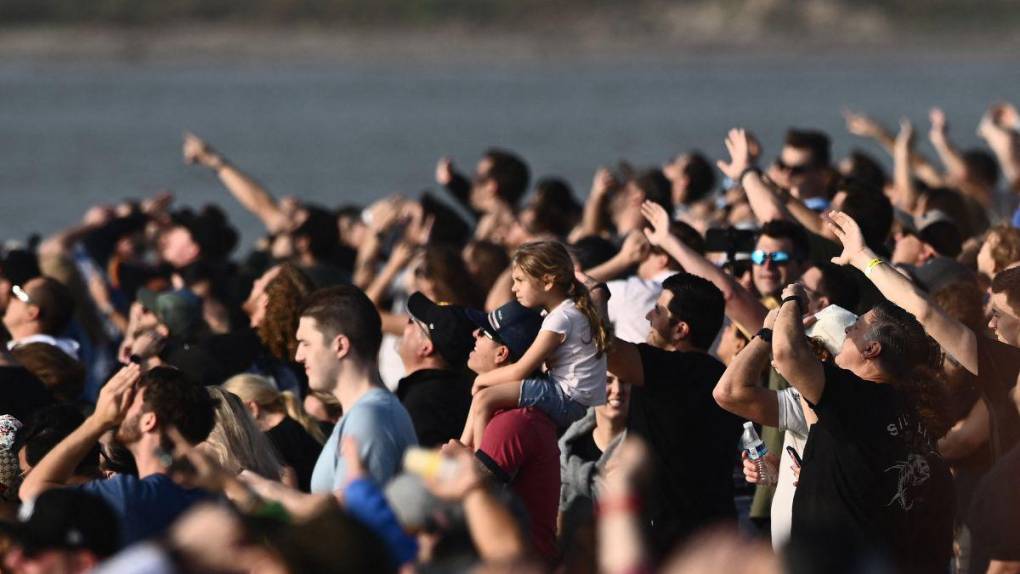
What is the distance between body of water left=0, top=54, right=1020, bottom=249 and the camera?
49094mm

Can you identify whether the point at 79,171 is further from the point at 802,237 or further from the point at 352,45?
the point at 352,45

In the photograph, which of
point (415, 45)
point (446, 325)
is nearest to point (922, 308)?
point (446, 325)

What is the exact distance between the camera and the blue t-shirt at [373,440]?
733 centimetres

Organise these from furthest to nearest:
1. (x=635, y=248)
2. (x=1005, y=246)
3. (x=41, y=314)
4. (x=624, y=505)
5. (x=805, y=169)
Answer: (x=805, y=169) → (x=41, y=314) → (x=635, y=248) → (x=1005, y=246) → (x=624, y=505)

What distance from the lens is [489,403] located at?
8000 mm

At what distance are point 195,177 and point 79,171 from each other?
18.8 ft

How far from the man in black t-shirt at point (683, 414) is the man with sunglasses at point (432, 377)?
30.9 inches

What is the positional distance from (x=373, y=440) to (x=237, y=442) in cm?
63


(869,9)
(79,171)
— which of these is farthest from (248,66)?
(79,171)

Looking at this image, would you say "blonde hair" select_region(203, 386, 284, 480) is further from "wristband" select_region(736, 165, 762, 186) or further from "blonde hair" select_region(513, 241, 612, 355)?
"wristband" select_region(736, 165, 762, 186)

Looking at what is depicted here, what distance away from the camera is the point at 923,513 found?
7.67 m

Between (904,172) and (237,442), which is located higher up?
(237,442)

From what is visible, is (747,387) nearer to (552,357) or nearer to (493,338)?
(552,357)

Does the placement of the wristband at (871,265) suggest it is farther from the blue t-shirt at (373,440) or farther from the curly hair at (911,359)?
the blue t-shirt at (373,440)
